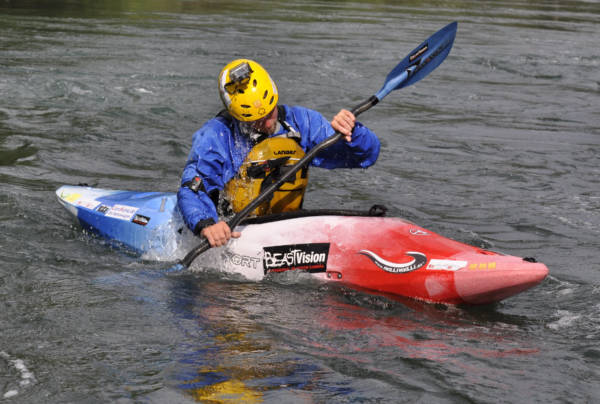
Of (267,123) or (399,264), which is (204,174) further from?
(399,264)

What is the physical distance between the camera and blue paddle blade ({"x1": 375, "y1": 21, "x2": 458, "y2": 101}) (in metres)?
5.74

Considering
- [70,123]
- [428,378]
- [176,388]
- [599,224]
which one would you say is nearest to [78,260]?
[176,388]

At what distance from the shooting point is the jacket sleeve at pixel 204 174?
496 centimetres

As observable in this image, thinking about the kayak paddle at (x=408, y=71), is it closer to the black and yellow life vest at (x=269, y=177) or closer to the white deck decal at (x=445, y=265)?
the black and yellow life vest at (x=269, y=177)

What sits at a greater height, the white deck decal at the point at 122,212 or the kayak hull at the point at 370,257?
the kayak hull at the point at 370,257

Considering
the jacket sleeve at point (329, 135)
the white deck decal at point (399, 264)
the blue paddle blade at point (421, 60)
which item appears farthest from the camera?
the blue paddle blade at point (421, 60)

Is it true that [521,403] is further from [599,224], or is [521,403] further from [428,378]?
[599,224]

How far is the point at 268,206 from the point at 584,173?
4277 mm

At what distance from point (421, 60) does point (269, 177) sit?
4.99ft

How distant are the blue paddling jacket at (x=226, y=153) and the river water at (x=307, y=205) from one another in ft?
1.71

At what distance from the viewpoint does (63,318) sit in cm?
443

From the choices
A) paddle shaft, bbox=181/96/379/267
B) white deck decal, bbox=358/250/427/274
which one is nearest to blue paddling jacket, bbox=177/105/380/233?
paddle shaft, bbox=181/96/379/267

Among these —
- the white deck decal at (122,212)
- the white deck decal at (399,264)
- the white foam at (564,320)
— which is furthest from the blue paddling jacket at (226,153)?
the white foam at (564,320)

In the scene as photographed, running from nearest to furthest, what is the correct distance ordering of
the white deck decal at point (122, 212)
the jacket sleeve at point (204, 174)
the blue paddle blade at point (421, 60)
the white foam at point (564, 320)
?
the white foam at point (564, 320) < the jacket sleeve at point (204, 174) < the blue paddle blade at point (421, 60) < the white deck decal at point (122, 212)
